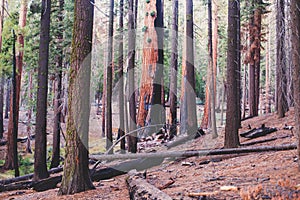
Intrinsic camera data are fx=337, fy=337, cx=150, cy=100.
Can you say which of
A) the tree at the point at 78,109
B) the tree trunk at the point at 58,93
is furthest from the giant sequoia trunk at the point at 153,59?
the tree at the point at 78,109

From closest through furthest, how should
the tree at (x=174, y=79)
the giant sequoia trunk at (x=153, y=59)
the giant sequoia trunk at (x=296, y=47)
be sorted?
the giant sequoia trunk at (x=296, y=47) < the giant sequoia trunk at (x=153, y=59) < the tree at (x=174, y=79)

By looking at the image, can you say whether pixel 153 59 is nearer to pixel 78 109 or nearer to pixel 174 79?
pixel 174 79

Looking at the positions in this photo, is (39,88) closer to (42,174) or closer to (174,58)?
(42,174)

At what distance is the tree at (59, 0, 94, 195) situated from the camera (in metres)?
7.33

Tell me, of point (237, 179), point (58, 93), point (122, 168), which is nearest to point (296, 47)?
point (237, 179)

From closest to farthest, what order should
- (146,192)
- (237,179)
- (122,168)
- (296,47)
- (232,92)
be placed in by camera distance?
(146,192) → (296,47) → (237,179) → (232,92) → (122,168)

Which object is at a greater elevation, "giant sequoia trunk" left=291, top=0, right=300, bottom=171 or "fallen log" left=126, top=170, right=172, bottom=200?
"giant sequoia trunk" left=291, top=0, right=300, bottom=171

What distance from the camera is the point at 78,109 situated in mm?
7359

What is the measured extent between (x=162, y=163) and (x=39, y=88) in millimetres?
4753

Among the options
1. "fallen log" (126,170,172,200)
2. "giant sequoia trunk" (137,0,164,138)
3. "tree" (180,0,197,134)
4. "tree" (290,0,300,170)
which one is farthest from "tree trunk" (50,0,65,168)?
"tree" (290,0,300,170)

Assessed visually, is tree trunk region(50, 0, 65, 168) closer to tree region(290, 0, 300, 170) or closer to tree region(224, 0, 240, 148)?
tree region(224, 0, 240, 148)

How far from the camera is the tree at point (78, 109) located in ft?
24.1

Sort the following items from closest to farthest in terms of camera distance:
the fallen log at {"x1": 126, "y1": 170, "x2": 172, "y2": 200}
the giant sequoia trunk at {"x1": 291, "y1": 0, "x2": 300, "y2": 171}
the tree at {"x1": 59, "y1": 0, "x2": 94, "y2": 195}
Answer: the fallen log at {"x1": 126, "y1": 170, "x2": 172, "y2": 200}
the giant sequoia trunk at {"x1": 291, "y1": 0, "x2": 300, "y2": 171}
the tree at {"x1": 59, "y1": 0, "x2": 94, "y2": 195}

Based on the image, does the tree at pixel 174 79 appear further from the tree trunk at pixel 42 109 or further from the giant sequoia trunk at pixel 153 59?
the tree trunk at pixel 42 109
